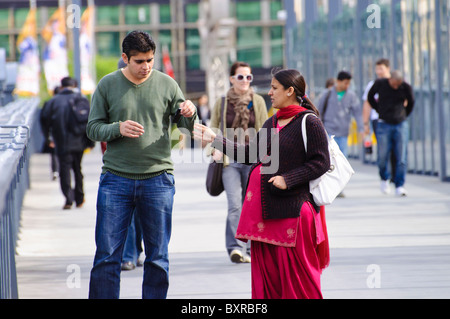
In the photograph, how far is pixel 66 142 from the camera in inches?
557

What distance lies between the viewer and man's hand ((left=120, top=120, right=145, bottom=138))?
5.83 metres

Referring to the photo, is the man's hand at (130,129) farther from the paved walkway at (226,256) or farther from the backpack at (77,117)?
the backpack at (77,117)

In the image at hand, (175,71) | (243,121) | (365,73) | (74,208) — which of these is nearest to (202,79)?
(175,71)

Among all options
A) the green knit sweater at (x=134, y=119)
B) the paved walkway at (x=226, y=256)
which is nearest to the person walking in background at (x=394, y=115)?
the paved walkway at (x=226, y=256)

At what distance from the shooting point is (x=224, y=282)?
8.12 meters

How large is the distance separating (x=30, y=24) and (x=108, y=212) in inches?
1642

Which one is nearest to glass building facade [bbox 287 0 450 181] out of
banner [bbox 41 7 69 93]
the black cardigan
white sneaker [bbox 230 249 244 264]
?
white sneaker [bbox 230 249 244 264]

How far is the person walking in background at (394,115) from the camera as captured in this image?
1424 centimetres

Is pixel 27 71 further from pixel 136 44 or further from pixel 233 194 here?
pixel 136 44

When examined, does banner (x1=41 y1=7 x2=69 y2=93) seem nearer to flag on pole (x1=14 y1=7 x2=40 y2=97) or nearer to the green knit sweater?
flag on pole (x1=14 y1=7 x2=40 y2=97)

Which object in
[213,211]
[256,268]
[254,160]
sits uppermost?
[254,160]

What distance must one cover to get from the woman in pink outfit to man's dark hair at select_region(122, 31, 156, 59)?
796 millimetres
